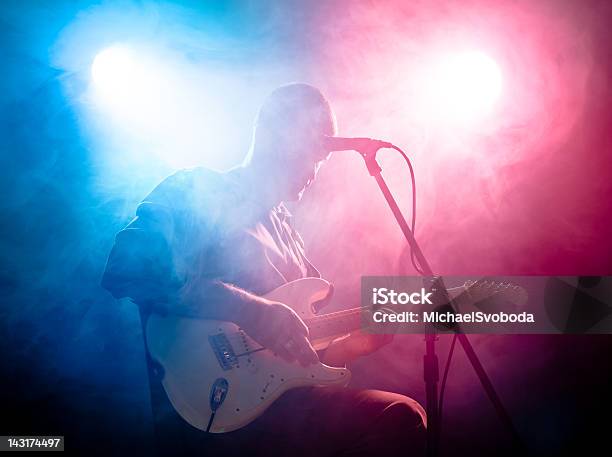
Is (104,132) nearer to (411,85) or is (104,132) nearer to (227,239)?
(227,239)

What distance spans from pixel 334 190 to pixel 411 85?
95cm

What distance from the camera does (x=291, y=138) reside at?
6.93 feet

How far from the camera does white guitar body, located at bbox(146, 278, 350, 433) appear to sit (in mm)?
1483

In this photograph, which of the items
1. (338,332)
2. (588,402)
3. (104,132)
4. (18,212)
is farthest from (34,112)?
(588,402)

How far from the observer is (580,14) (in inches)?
112

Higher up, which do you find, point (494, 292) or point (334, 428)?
point (494, 292)

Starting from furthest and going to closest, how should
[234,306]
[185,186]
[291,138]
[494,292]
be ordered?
[291,138], [494,292], [185,186], [234,306]

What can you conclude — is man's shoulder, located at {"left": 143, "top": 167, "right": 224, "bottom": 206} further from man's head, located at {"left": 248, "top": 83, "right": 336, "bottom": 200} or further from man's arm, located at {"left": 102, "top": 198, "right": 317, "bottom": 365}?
man's head, located at {"left": 248, "top": 83, "right": 336, "bottom": 200}

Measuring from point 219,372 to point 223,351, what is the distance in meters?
0.08

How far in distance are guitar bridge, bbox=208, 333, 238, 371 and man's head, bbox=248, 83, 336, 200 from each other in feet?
2.74

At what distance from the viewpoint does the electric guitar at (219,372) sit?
4.86ft

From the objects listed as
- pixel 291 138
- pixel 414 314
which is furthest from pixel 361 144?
pixel 414 314

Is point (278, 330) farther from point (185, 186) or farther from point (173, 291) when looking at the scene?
point (185, 186)

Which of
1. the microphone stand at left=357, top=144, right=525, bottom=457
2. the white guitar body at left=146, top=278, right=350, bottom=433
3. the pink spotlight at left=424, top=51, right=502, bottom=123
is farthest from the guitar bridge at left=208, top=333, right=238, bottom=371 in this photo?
the pink spotlight at left=424, top=51, right=502, bottom=123
